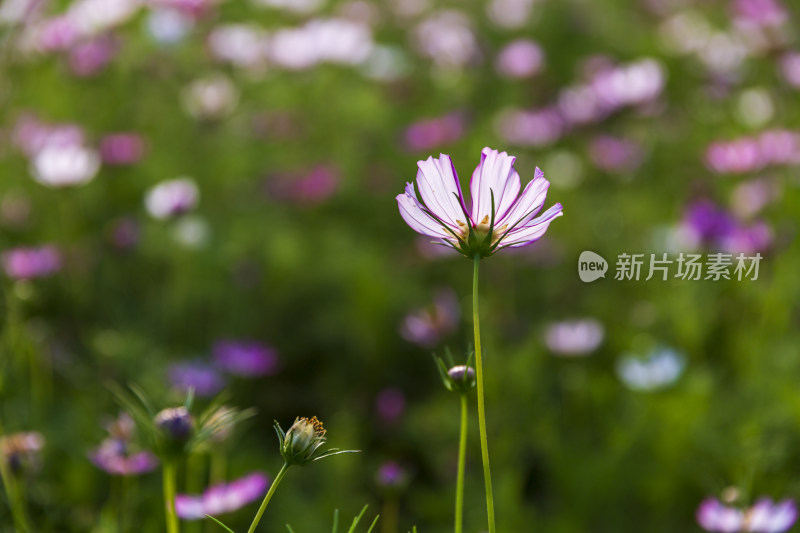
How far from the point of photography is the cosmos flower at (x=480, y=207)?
2.01 ft

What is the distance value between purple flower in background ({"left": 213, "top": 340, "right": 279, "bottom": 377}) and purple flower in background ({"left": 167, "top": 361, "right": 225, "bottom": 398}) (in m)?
0.04

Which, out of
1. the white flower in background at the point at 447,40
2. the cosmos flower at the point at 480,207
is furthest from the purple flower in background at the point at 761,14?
the cosmos flower at the point at 480,207

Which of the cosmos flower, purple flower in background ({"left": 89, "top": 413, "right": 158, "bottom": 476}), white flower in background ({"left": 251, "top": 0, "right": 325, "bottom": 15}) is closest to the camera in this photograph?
the cosmos flower

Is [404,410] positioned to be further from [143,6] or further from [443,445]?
[143,6]

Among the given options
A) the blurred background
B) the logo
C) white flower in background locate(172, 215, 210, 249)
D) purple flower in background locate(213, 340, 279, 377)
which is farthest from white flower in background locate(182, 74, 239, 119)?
the logo

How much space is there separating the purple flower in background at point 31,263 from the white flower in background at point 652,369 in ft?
3.75

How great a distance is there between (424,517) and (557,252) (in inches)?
34.5

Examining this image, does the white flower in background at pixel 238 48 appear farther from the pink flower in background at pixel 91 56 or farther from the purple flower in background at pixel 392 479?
the purple flower in background at pixel 392 479

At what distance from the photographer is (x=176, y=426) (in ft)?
2.20

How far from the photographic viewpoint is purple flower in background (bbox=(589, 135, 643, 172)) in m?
2.31

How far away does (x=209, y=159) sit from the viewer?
231 cm

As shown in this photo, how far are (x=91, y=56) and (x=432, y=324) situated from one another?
4.50ft

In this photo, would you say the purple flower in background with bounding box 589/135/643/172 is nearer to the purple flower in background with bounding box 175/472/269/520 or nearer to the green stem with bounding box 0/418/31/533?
the purple flower in background with bounding box 175/472/269/520

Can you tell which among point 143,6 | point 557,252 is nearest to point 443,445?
point 557,252
